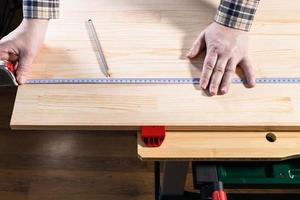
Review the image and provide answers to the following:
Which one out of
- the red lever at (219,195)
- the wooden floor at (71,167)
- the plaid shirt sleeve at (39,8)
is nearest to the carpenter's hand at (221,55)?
the red lever at (219,195)

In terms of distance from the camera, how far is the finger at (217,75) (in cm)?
84

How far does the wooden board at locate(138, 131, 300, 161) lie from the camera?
0.77 meters

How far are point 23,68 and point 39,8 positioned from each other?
161 millimetres

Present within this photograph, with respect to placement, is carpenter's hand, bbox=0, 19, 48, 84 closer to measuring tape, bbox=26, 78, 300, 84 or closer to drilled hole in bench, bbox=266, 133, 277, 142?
measuring tape, bbox=26, 78, 300, 84

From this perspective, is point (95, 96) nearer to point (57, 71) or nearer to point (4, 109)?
point (57, 71)

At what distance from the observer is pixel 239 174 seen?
0.84 m

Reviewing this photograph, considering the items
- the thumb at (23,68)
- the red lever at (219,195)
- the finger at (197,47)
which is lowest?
the red lever at (219,195)

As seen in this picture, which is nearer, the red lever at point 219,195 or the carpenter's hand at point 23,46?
the red lever at point 219,195

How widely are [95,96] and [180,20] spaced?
33cm

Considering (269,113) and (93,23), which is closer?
(269,113)

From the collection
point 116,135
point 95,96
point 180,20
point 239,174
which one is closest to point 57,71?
point 95,96

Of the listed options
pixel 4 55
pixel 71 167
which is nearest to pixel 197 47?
pixel 4 55

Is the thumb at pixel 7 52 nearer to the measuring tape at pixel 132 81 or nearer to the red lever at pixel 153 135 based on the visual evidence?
the measuring tape at pixel 132 81

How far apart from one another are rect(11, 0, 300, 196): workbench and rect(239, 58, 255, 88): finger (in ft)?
0.06
